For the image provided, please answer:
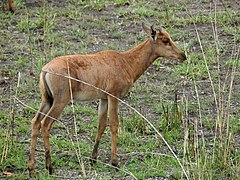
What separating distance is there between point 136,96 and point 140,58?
5.25 ft

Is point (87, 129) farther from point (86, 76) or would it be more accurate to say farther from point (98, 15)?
point (98, 15)

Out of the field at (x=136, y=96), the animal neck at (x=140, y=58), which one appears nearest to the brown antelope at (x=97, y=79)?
the animal neck at (x=140, y=58)

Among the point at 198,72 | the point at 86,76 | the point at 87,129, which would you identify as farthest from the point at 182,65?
the point at 86,76

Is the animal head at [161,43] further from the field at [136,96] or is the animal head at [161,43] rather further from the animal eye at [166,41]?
the field at [136,96]

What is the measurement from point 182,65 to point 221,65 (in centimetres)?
59

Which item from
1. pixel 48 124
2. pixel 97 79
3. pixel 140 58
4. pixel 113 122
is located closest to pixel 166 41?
pixel 140 58

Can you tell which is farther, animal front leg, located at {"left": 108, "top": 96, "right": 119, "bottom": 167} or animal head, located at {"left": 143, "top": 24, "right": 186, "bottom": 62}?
animal head, located at {"left": 143, "top": 24, "right": 186, "bottom": 62}

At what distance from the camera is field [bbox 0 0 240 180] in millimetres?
6648

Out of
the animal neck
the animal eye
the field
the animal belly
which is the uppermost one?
the animal eye

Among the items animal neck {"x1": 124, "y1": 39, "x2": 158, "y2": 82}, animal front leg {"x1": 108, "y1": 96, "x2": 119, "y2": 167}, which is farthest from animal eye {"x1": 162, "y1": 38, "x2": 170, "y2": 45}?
animal front leg {"x1": 108, "y1": 96, "x2": 119, "y2": 167}

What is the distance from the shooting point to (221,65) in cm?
1030

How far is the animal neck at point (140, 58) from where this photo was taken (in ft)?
24.9

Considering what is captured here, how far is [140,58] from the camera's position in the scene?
25.2 ft

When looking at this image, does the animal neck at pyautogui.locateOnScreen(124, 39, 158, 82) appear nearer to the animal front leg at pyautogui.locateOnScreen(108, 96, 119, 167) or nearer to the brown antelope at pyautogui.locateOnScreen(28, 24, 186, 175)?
the brown antelope at pyautogui.locateOnScreen(28, 24, 186, 175)
